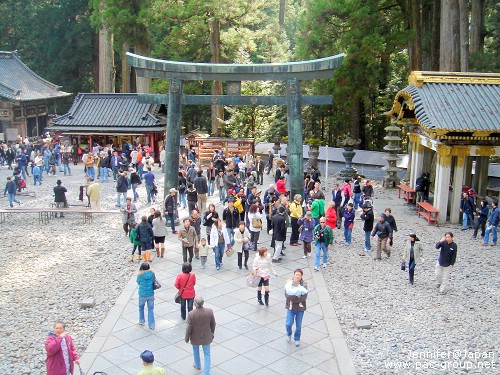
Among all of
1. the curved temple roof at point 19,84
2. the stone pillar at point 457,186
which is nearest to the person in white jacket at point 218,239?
the stone pillar at point 457,186

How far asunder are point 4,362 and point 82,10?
129 feet

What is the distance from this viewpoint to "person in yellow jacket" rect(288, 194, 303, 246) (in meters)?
15.1

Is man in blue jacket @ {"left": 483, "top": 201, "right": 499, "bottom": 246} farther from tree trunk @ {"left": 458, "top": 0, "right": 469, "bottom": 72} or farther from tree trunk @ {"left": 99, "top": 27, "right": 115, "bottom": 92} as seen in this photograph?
tree trunk @ {"left": 99, "top": 27, "right": 115, "bottom": 92}

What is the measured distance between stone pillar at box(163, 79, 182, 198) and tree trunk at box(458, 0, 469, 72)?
1305 cm

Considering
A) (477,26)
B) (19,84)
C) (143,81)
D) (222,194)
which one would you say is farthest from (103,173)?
(477,26)

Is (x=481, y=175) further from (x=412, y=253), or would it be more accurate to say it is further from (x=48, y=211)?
(x=48, y=211)

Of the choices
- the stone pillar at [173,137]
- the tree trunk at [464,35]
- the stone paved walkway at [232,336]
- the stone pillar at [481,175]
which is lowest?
the stone paved walkway at [232,336]

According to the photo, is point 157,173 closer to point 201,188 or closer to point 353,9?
point 201,188

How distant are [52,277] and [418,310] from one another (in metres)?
8.33

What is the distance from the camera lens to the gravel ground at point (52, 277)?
10125 millimetres

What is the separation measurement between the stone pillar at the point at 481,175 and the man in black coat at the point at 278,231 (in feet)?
38.6

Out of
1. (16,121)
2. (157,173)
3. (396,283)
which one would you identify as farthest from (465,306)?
(16,121)

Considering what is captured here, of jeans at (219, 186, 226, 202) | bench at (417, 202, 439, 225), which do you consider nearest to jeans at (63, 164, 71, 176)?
jeans at (219, 186, 226, 202)

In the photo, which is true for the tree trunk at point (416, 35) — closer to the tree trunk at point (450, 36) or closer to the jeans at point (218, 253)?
the tree trunk at point (450, 36)
